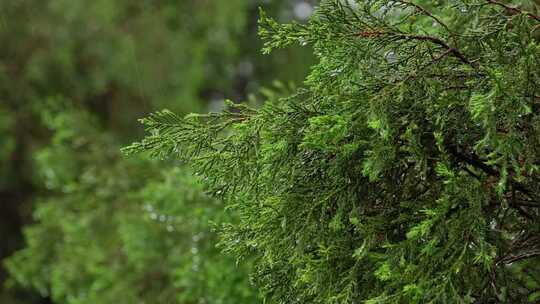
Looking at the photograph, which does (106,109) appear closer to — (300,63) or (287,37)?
(300,63)

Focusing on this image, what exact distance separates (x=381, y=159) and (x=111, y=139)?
26.6 ft

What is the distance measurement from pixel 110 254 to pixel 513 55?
21.8ft

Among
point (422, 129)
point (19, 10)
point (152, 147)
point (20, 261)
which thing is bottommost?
point (422, 129)

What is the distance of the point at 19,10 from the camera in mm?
12531

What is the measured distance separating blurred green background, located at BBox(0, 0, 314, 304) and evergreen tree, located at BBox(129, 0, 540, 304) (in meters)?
2.36

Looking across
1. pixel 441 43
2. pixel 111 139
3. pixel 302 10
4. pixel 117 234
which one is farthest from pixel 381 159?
pixel 302 10

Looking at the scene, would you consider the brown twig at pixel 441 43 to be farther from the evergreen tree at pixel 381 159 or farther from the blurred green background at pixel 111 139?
the blurred green background at pixel 111 139

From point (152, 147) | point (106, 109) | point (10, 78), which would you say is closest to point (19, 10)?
point (10, 78)

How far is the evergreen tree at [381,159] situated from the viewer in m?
2.81

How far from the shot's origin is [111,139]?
416 inches

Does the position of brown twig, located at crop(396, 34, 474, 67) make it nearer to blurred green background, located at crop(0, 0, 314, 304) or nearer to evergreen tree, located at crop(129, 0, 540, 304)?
evergreen tree, located at crop(129, 0, 540, 304)

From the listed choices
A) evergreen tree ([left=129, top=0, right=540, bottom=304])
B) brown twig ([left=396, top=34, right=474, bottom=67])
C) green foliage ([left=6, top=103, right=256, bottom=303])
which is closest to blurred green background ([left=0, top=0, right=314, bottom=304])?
green foliage ([left=6, top=103, right=256, bottom=303])

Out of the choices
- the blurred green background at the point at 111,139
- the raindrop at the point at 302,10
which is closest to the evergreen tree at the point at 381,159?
the blurred green background at the point at 111,139

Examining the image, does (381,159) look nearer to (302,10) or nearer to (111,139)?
(111,139)
